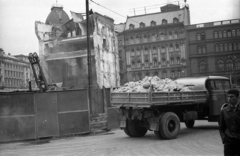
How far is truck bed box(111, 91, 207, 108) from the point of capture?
10336 millimetres

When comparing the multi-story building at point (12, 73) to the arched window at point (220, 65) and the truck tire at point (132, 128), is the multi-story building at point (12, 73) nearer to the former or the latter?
the arched window at point (220, 65)

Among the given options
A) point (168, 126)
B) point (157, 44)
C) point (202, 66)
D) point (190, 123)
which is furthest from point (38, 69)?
point (157, 44)

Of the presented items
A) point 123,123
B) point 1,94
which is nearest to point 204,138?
point 123,123

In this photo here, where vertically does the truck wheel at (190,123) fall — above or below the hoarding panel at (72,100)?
below

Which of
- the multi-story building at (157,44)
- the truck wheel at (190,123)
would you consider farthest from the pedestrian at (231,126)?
the multi-story building at (157,44)

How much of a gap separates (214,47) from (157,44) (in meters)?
13.0

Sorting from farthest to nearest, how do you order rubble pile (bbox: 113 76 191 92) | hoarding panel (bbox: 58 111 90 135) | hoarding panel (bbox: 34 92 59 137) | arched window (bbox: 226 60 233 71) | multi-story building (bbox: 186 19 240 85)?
1. multi-story building (bbox: 186 19 240 85)
2. arched window (bbox: 226 60 233 71)
3. hoarding panel (bbox: 58 111 90 135)
4. hoarding panel (bbox: 34 92 59 137)
5. rubble pile (bbox: 113 76 191 92)

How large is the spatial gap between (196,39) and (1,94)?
5489 cm

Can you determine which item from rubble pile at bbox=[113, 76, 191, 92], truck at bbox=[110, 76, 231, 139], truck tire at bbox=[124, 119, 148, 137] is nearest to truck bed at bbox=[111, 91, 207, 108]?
truck at bbox=[110, 76, 231, 139]

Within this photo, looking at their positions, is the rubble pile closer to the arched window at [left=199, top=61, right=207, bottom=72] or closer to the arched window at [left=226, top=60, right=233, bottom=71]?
the arched window at [left=226, top=60, right=233, bottom=71]

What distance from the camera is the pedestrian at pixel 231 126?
191 inches

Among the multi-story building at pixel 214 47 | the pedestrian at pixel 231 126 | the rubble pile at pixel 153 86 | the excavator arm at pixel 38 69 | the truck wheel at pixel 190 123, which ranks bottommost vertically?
the truck wheel at pixel 190 123

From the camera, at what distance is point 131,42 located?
68812mm

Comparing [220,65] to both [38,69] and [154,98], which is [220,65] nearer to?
[38,69]
